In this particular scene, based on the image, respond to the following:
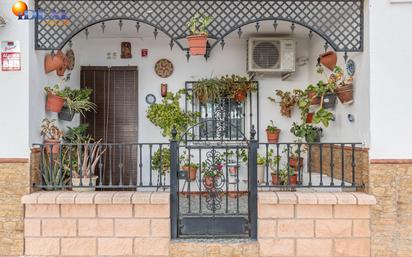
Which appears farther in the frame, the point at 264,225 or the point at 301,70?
the point at 301,70

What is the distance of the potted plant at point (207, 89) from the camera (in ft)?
18.2

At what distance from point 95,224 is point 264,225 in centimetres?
175

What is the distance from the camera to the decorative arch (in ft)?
12.9

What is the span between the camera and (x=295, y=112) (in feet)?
18.9

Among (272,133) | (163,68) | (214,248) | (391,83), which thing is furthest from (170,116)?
(391,83)

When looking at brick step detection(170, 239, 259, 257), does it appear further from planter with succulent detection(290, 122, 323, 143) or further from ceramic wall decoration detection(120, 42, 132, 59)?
ceramic wall decoration detection(120, 42, 132, 59)

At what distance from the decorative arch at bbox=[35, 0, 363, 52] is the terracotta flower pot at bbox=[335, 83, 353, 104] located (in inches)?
17.6

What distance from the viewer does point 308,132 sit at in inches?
205

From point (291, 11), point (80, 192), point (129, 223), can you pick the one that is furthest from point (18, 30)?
point (291, 11)

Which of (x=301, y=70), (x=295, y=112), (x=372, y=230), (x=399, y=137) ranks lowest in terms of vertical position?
(x=372, y=230)

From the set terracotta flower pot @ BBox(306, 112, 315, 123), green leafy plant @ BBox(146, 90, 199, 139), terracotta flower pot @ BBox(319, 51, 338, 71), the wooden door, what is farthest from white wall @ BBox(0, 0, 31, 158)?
terracotta flower pot @ BBox(306, 112, 315, 123)

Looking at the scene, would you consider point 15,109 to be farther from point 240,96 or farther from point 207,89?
point 240,96

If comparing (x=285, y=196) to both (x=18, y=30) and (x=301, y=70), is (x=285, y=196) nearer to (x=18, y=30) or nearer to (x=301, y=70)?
(x=301, y=70)

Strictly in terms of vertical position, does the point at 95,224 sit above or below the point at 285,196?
below
